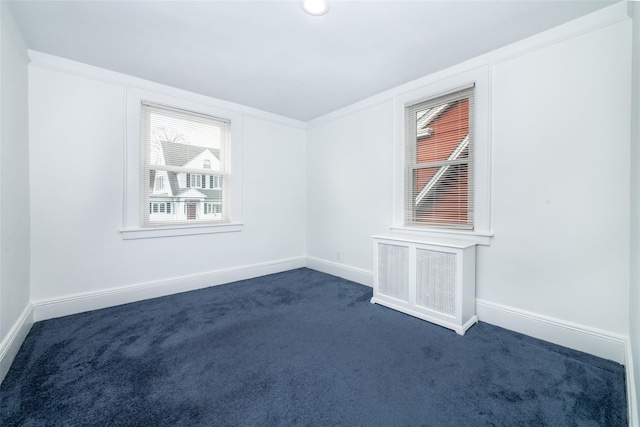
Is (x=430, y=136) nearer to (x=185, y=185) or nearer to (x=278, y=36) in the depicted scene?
(x=278, y=36)

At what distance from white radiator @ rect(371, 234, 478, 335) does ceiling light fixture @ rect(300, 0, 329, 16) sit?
2123mm

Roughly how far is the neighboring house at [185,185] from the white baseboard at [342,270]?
1.68 metres

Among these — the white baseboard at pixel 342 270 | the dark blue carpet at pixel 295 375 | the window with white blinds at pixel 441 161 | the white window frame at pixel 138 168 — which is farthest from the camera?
the white baseboard at pixel 342 270

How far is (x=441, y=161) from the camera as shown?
2.99 metres

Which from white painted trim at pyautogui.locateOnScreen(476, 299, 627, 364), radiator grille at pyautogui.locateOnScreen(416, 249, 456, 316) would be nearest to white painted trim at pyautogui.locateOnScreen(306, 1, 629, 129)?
radiator grille at pyautogui.locateOnScreen(416, 249, 456, 316)

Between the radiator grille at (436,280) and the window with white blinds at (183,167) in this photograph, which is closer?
the radiator grille at (436,280)

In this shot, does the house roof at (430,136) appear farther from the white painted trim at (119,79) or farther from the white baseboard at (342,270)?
the white painted trim at (119,79)

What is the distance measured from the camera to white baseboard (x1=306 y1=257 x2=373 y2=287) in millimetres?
3686

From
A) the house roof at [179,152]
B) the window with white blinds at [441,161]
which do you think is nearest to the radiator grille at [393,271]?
the window with white blinds at [441,161]

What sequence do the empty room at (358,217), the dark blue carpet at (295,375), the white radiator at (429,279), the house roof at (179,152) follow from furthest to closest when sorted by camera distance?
the house roof at (179,152) → the white radiator at (429,279) → the empty room at (358,217) → the dark blue carpet at (295,375)

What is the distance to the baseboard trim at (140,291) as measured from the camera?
2.64 m

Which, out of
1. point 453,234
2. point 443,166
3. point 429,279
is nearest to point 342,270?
point 429,279

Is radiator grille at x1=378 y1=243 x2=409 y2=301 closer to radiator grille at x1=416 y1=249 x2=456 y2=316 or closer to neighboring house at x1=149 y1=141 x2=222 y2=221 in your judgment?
radiator grille at x1=416 y1=249 x2=456 y2=316

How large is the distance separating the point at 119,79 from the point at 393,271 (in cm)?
363
